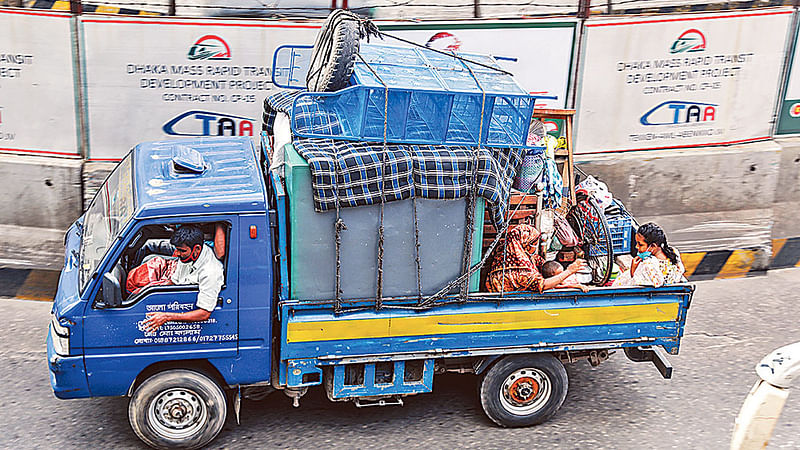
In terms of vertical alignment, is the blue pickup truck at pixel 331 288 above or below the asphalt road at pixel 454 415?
above

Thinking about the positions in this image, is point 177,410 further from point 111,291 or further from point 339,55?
point 339,55

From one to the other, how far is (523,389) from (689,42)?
4.74 m

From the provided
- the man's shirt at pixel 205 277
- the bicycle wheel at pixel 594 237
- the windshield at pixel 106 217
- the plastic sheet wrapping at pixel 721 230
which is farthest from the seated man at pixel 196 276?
the plastic sheet wrapping at pixel 721 230

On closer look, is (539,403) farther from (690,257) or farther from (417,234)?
(690,257)

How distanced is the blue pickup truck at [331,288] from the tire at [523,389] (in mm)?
16

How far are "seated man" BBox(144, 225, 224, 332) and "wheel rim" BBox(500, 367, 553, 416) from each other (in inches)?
91.2

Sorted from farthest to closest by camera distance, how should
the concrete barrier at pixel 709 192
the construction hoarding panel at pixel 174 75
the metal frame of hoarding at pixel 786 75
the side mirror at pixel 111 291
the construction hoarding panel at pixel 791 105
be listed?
1. the construction hoarding panel at pixel 791 105
2. the metal frame of hoarding at pixel 786 75
3. the concrete barrier at pixel 709 192
4. the construction hoarding panel at pixel 174 75
5. the side mirror at pixel 111 291

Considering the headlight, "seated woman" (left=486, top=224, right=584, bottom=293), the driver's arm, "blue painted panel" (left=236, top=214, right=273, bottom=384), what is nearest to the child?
"seated woman" (left=486, top=224, right=584, bottom=293)

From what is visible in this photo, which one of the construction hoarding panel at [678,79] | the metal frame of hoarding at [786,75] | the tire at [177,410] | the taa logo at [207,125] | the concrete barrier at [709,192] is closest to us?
the tire at [177,410]

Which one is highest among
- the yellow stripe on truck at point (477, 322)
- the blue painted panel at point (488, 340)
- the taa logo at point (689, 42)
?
the taa logo at point (689, 42)

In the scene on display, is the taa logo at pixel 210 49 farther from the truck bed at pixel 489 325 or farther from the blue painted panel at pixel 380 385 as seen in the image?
the blue painted panel at pixel 380 385

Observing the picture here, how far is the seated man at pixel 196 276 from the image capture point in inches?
218

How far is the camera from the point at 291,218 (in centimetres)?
560

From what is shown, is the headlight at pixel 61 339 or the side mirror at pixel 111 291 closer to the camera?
the side mirror at pixel 111 291
